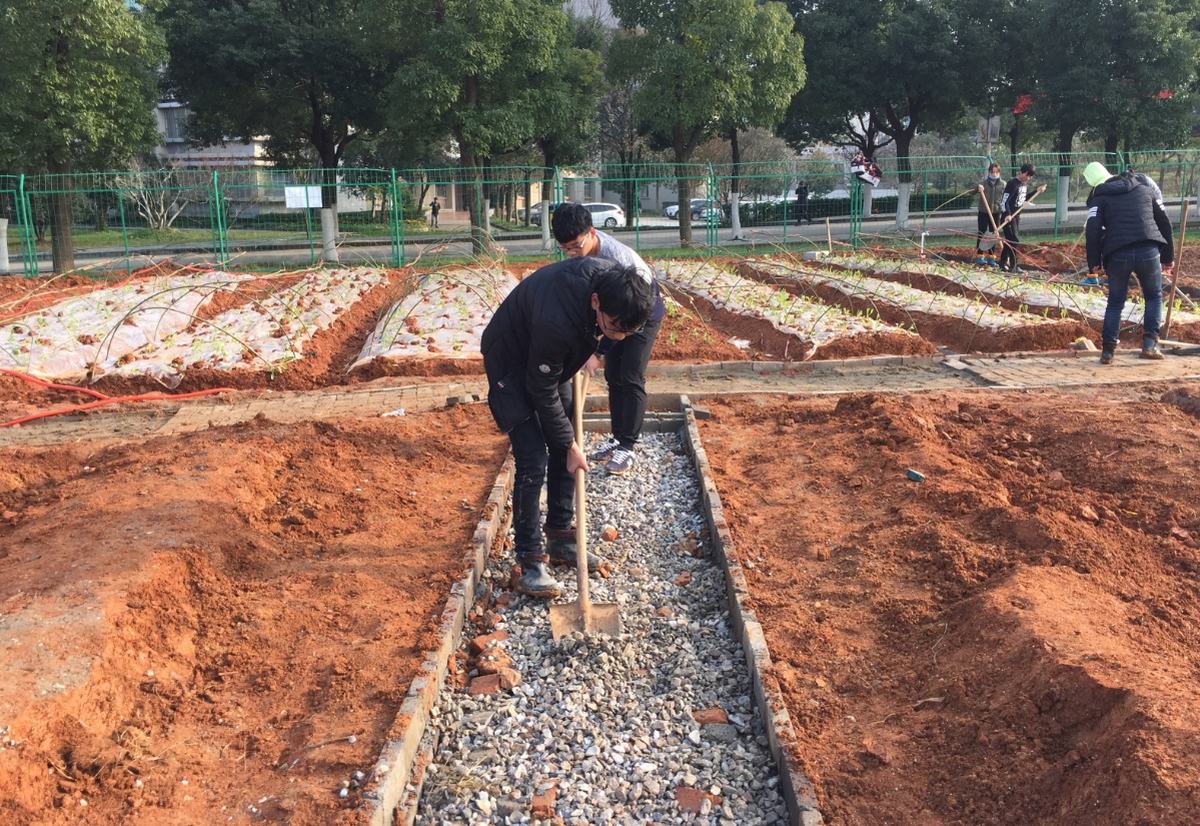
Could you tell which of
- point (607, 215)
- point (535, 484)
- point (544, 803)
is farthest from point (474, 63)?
point (544, 803)

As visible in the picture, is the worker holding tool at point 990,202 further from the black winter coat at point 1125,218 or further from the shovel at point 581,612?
the shovel at point 581,612

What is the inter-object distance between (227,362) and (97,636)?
6041 mm

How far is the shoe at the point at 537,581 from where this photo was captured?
14.4 feet

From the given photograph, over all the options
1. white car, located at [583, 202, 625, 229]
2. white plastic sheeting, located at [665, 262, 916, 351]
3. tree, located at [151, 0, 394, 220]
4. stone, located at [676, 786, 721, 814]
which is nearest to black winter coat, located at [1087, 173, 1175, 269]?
white plastic sheeting, located at [665, 262, 916, 351]

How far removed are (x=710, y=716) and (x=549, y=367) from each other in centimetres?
148

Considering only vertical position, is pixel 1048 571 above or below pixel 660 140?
below

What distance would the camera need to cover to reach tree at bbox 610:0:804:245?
21.8 meters

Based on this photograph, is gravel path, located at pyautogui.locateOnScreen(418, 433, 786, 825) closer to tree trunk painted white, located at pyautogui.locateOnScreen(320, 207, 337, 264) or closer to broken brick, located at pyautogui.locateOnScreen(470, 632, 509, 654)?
broken brick, located at pyautogui.locateOnScreen(470, 632, 509, 654)

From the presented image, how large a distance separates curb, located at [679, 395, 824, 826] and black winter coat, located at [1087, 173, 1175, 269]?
15.9ft

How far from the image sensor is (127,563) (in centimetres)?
422

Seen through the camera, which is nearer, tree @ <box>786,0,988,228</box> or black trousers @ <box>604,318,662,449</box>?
black trousers @ <box>604,318,662,449</box>

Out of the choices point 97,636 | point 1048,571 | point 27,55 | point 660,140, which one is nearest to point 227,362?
point 97,636

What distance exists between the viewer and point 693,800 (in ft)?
9.97

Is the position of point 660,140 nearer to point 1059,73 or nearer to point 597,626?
point 1059,73
